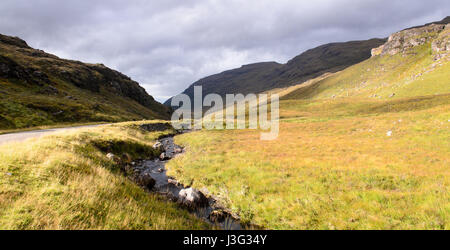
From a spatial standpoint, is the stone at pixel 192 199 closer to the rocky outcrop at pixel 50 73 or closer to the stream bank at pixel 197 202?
the stream bank at pixel 197 202

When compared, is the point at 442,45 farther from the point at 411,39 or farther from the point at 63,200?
the point at 63,200

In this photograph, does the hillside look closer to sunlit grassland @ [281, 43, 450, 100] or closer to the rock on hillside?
sunlit grassland @ [281, 43, 450, 100]

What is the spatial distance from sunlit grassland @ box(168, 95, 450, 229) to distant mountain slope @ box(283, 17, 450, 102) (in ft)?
273

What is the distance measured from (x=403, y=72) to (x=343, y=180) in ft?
506

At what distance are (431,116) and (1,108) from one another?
73.3 m

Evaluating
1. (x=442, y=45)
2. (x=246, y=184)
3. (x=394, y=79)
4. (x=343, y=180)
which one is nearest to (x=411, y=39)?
(x=442, y=45)

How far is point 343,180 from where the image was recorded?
12.7 metres

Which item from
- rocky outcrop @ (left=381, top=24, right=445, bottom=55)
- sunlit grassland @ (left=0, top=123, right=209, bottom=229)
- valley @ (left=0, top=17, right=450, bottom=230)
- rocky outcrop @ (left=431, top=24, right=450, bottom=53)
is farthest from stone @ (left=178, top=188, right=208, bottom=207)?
rocky outcrop @ (left=381, top=24, right=445, bottom=55)

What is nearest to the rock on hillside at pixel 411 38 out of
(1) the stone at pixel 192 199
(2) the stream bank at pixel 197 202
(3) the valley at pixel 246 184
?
(3) the valley at pixel 246 184

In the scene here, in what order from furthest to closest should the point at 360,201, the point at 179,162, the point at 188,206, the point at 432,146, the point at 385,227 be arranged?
the point at 179,162, the point at 432,146, the point at 188,206, the point at 360,201, the point at 385,227

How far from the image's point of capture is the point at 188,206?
1189 cm
